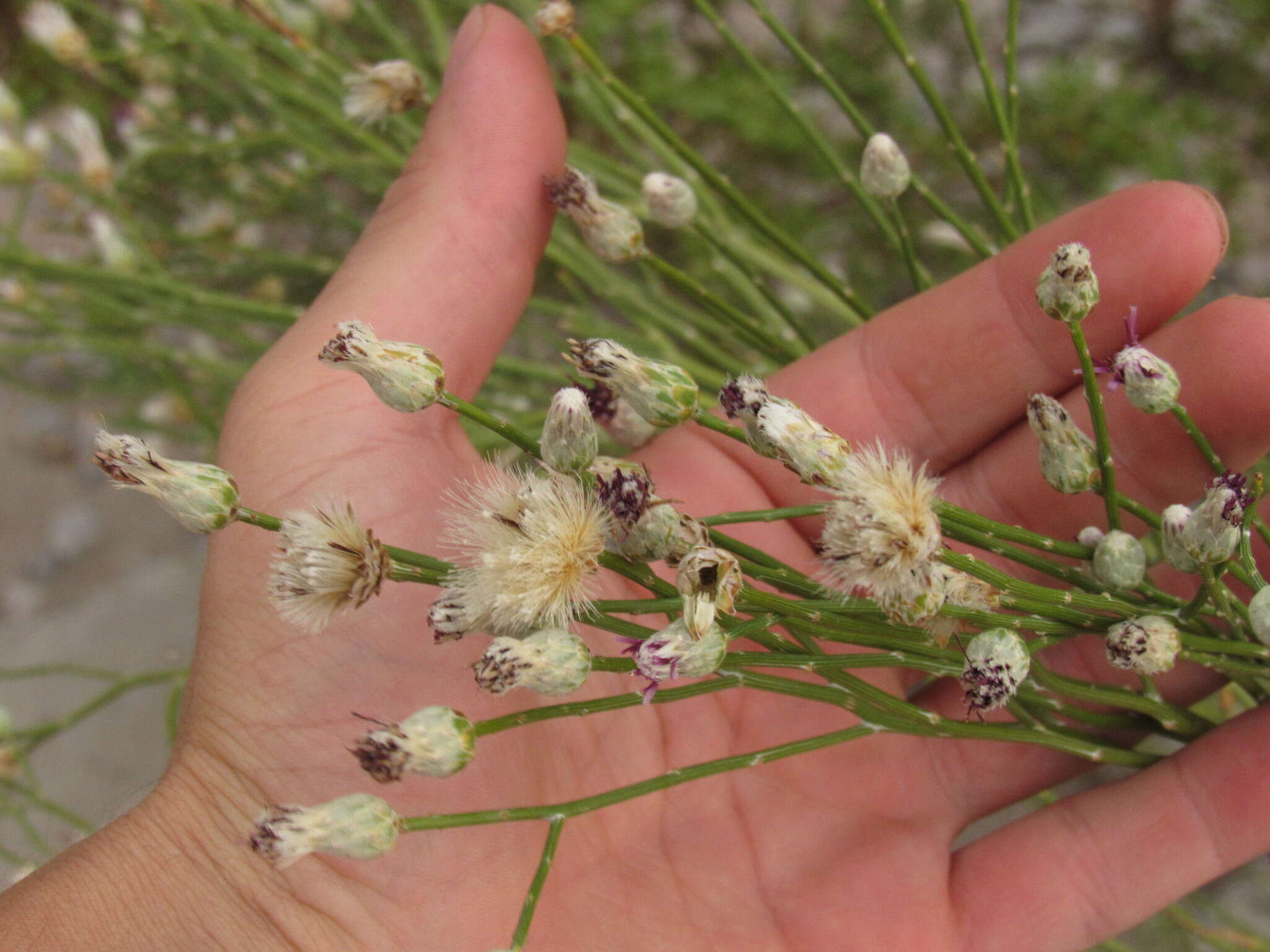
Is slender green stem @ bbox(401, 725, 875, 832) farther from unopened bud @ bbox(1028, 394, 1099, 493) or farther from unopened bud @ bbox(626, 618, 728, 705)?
unopened bud @ bbox(1028, 394, 1099, 493)

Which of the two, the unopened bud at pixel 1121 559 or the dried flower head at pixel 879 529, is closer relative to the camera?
the dried flower head at pixel 879 529

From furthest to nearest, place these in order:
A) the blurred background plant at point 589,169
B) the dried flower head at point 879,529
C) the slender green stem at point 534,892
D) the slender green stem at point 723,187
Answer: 1. the blurred background plant at point 589,169
2. the slender green stem at point 723,187
3. the slender green stem at point 534,892
4. the dried flower head at point 879,529

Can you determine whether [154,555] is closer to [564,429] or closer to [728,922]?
[728,922]

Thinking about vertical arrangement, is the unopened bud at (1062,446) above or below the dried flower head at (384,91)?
below

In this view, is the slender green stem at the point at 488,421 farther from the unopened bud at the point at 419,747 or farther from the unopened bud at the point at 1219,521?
the unopened bud at the point at 1219,521

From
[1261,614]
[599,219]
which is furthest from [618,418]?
[1261,614]

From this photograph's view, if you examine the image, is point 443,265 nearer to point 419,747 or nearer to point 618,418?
point 618,418

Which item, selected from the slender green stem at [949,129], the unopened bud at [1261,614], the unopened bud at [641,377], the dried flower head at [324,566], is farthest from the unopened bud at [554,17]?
the unopened bud at [1261,614]
